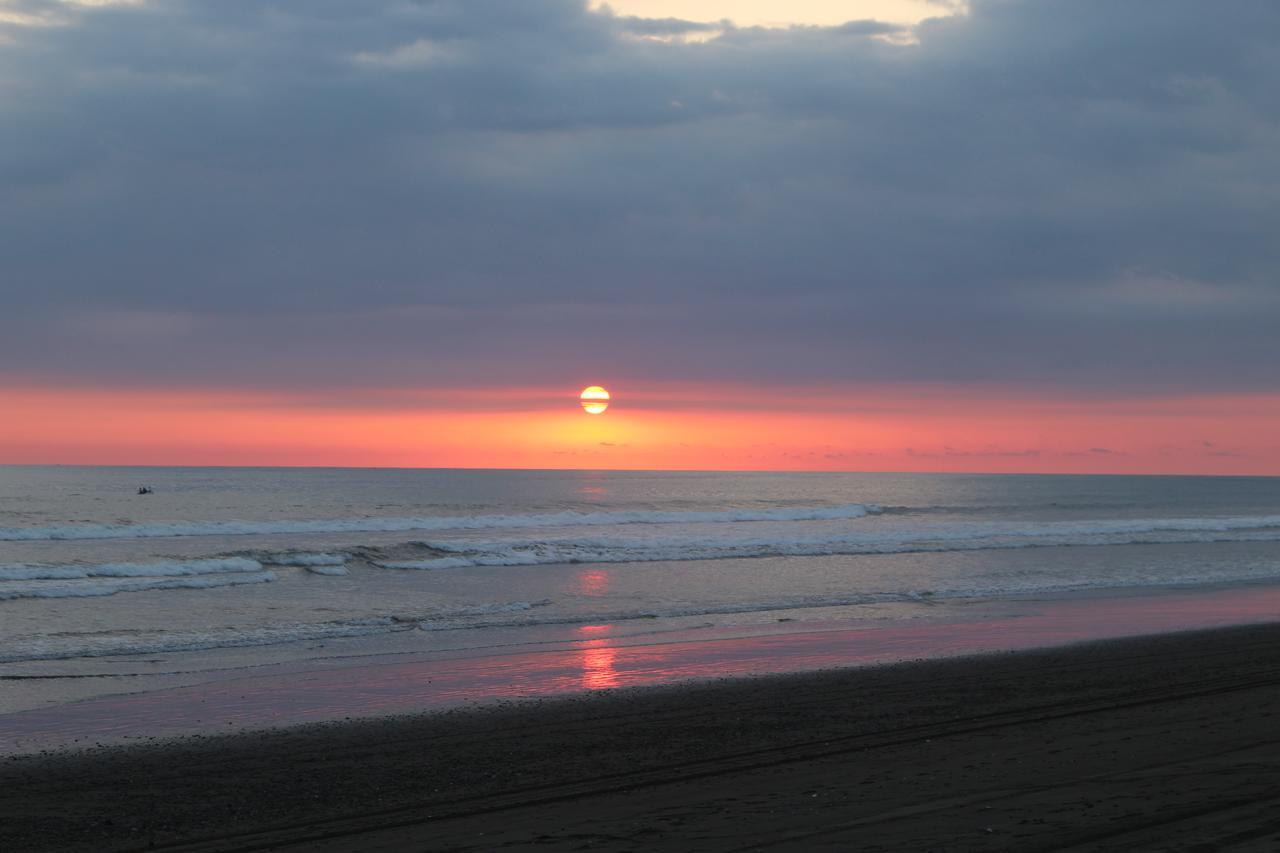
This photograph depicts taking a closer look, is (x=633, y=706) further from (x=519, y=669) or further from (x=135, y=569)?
(x=135, y=569)

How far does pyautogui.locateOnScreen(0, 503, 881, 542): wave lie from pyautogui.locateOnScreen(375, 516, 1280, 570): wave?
13474mm

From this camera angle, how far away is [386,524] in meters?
57.7

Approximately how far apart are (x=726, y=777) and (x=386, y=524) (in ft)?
166

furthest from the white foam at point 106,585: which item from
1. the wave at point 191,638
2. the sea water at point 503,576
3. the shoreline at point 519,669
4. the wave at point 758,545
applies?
the shoreline at point 519,669

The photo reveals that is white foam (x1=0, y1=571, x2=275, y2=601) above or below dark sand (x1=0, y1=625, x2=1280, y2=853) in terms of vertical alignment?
above

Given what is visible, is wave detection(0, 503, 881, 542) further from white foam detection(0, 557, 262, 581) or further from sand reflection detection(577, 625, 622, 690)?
sand reflection detection(577, 625, 622, 690)

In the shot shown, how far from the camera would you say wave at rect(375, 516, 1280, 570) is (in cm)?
3591

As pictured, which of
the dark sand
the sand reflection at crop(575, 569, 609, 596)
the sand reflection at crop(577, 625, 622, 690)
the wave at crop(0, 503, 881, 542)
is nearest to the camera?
the dark sand

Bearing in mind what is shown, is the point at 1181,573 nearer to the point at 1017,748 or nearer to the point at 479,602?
the point at 479,602

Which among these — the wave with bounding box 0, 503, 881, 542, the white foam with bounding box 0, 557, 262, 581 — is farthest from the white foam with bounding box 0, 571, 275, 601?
the wave with bounding box 0, 503, 881, 542

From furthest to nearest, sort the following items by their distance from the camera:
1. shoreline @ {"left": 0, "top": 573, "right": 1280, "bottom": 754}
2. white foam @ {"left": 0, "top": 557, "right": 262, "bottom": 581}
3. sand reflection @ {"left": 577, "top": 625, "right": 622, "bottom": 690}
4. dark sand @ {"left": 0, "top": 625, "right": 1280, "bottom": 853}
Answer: white foam @ {"left": 0, "top": 557, "right": 262, "bottom": 581}, sand reflection @ {"left": 577, "top": 625, "right": 622, "bottom": 690}, shoreline @ {"left": 0, "top": 573, "right": 1280, "bottom": 754}, dark sand @ {"left": 0, "top": 625, "right": 1280, "bottom": 853}

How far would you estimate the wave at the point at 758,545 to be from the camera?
35906 mm

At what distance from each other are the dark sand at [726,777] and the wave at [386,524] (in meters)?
41.7

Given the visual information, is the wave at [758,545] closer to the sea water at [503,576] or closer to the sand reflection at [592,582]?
the sea water at [503,576]
